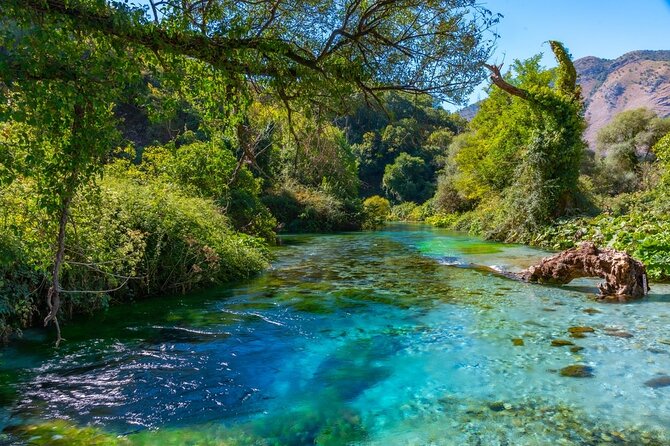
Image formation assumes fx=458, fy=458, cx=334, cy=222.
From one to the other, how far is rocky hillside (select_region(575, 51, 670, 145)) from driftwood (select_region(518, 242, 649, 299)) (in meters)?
145

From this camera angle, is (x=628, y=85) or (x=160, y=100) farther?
(x=628, y=85)

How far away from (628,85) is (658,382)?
7827 inches

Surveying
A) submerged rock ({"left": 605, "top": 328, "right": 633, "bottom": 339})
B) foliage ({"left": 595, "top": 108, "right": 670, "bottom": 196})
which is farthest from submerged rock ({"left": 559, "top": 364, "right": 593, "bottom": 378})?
foliage ({"left": 595, "top": 108, "right": 670, "bottom": 196})

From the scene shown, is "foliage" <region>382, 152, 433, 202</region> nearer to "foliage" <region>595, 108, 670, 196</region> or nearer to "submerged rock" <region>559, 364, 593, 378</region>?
"foliage" <region>595, 108, 670, 196</region>

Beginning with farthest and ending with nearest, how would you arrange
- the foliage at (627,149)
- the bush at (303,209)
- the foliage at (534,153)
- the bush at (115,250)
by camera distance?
the foliage at (627,149) → the bush at (303,209) → the foliage at (534,153) → the bush at (115,250)

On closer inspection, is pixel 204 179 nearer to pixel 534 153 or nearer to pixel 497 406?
pixel 534 153

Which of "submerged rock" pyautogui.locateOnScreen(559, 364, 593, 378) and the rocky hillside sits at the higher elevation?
the rocky hillside

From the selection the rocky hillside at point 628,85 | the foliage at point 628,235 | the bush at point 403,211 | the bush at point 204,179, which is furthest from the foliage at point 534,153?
the rocky hillside at point 628,85

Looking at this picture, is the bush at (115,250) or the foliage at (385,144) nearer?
the bush at (115,250)

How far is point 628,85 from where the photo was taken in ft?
547

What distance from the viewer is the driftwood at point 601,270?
8711 millimetres

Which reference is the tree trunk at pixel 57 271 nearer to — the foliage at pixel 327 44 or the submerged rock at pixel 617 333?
the foliage at pixel 327 44

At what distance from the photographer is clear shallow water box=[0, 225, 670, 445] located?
4.09 metres

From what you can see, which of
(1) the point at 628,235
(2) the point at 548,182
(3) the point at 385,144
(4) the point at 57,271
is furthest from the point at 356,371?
(3) the point at 385,144
